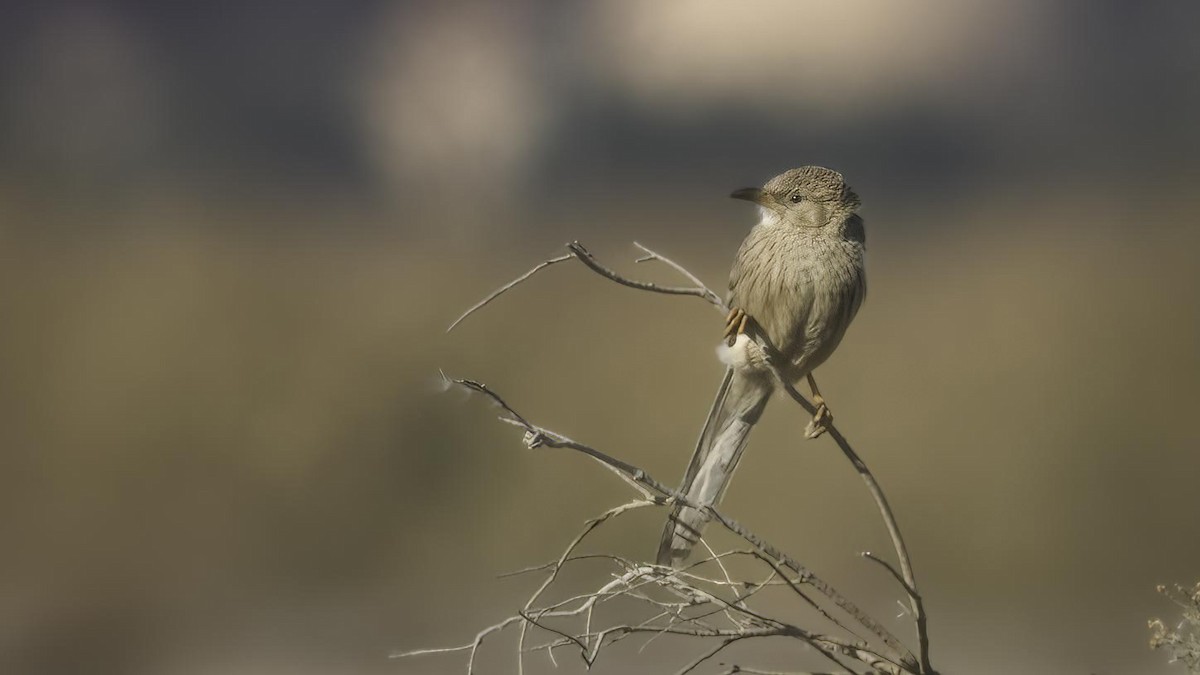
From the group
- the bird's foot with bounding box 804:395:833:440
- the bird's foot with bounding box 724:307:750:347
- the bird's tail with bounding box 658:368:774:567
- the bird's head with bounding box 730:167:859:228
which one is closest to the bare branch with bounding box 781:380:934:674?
the bird's tail with bounding box 658:368:774:567

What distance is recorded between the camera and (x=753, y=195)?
256cm

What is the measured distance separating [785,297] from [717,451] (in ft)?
1.22

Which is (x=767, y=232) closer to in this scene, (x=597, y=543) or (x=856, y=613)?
(x=856, y=613)

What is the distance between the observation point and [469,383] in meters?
1.48

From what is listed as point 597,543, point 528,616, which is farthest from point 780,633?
point 597,543

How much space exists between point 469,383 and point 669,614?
47 centimetres

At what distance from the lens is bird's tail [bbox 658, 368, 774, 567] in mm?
2012

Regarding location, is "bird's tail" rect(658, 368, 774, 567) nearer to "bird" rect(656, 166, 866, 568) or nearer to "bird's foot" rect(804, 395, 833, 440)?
"bird" rect(656, 166, 866, 568)

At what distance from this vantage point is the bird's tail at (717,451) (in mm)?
2012

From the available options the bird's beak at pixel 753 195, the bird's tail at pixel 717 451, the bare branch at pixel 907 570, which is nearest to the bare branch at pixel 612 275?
the bare branch at pixel 907 570

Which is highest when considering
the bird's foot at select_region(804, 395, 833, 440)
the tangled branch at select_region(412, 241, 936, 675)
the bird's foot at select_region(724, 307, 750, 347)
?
the bird's foot at select_region(724, 307, 750, 347)

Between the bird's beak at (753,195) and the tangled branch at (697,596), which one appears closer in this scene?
the tangled branch at (697,596)

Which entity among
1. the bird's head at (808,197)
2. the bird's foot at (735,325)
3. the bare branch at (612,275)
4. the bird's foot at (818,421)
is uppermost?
the bird's head at (808,197)

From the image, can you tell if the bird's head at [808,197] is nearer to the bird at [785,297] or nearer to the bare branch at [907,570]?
the bird at [785,297]
